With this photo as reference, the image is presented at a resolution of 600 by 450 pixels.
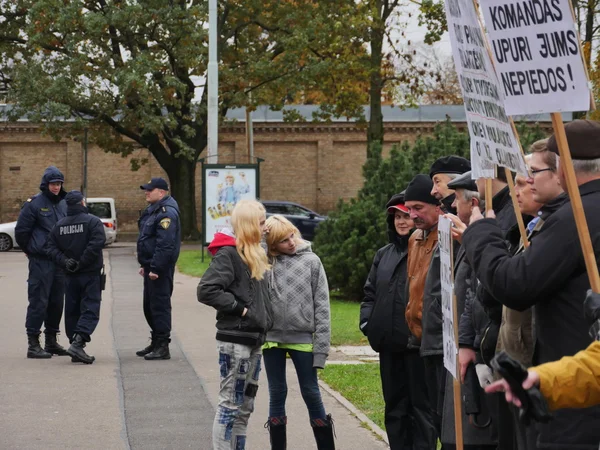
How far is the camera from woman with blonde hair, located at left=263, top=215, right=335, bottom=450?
734 cm

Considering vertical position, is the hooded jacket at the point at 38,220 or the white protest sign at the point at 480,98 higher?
the white protest sign at the point at 480,98

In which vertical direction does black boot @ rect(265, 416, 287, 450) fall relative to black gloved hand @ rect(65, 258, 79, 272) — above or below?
below

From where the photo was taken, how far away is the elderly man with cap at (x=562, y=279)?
12.9 ft

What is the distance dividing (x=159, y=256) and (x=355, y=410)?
3555 mm

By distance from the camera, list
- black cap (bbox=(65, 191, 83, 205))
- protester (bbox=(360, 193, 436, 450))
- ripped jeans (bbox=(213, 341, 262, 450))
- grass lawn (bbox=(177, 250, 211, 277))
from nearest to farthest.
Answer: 1. ripped jeans (bbox=(213, 341, 262, 450))
2. protester (bbox=(360, 193, 436, 450))
3. black cap (bbox=(65, 191, 83, 205))
4. grass lawn (bbox=(177, 250, 211, 277))

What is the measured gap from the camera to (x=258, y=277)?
7043mm

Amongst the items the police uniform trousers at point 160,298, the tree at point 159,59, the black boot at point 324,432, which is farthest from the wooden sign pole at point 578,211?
the tree at point 159,59

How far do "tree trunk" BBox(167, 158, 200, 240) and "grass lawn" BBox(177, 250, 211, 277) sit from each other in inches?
278

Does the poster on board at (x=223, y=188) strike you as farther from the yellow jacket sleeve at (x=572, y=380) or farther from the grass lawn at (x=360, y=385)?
the yellow jacket sleeve at (x=572, y=380)

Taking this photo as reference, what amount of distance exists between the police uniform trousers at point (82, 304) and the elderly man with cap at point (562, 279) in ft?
27.6

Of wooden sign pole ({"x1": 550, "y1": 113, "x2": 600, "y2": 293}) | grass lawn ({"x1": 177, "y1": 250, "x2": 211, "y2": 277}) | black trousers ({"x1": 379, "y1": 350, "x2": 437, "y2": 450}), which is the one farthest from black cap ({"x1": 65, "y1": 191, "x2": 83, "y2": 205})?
grass lawn ({"x1": 177, "y1": 250, "x2": 211, "y2": 277})

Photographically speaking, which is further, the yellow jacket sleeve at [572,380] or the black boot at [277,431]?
the black boot at [277,431]

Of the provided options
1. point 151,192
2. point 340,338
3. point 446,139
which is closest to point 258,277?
point 151,192

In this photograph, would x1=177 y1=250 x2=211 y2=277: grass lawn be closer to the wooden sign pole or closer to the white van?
the white van
